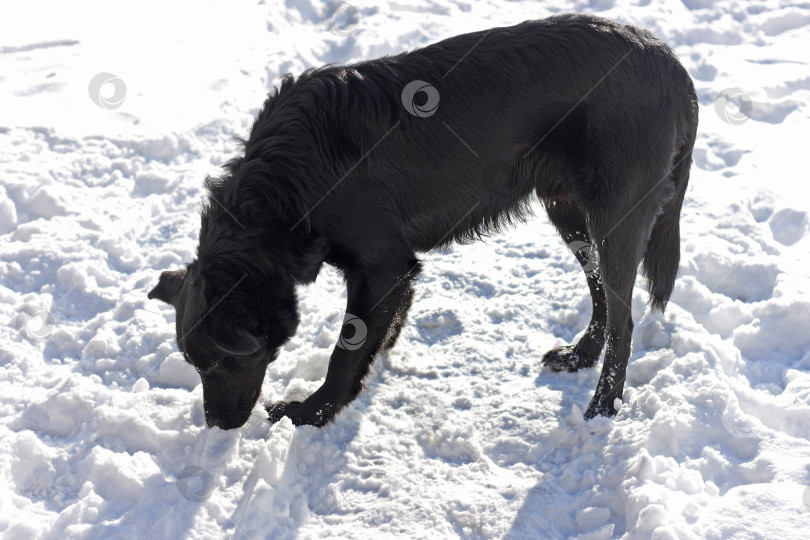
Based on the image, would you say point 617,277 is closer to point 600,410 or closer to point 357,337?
point 600,410

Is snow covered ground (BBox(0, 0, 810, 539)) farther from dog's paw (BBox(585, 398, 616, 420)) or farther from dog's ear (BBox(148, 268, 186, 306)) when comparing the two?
dog's ear (BBox(148, 268, 186, 306))

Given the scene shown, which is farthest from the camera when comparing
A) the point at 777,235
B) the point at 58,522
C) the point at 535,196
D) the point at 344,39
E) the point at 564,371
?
the point at 344,39

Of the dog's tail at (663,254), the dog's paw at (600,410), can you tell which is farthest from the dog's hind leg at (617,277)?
the dog's tail at (663,254)

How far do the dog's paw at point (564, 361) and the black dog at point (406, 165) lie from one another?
1.95 ft

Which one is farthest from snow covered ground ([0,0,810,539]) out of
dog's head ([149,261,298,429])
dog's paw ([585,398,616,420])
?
dog's head ([149,261,298,429])

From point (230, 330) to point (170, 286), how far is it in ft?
2.23

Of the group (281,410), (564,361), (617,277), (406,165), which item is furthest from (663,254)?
(281,410)

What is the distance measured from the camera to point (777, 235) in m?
4.84

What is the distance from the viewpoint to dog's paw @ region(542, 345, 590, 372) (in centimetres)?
396

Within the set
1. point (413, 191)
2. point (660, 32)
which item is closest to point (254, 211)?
point (413, 191)

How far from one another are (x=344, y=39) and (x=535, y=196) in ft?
13.9

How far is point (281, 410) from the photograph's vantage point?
3.67 meters

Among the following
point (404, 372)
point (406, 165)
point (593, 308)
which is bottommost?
point (404, 372)

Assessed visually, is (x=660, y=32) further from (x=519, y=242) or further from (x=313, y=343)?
(x=313, y=343)
